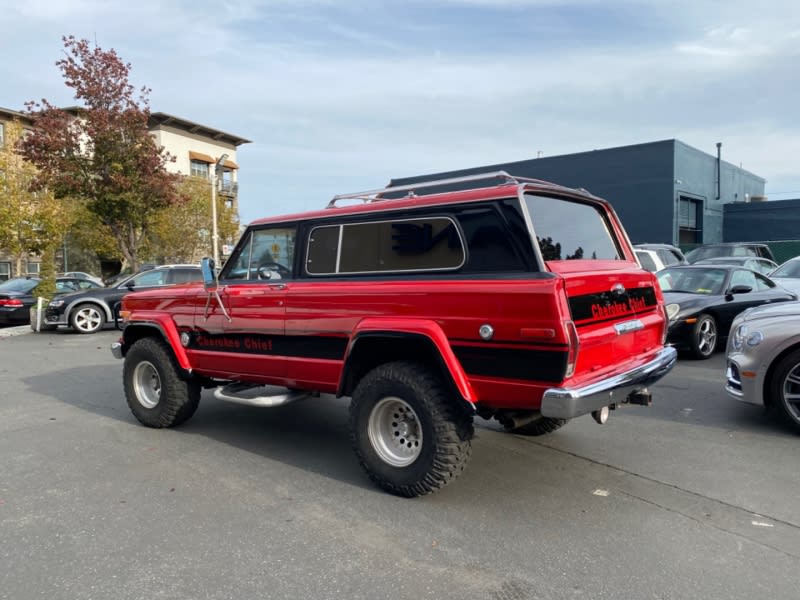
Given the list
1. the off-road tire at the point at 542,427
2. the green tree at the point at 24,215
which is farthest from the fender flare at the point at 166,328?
the green tree at the point at 24,215

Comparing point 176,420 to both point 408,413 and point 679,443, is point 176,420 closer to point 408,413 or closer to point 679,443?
point 408,413

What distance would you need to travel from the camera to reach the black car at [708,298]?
9016 millimetres

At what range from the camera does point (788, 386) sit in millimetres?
5309

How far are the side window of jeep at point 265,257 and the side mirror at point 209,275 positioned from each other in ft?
0.47

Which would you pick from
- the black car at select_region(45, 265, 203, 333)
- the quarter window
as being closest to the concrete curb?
the black car at select_region(45, 265, 203, 333)

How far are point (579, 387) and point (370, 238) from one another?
73.4 inches

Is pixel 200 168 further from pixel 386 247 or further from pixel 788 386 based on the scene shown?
pixel 788 386

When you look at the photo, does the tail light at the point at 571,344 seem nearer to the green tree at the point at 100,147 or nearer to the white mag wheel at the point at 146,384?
the white mag wheel at the point at 146,384

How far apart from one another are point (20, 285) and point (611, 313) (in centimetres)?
1772

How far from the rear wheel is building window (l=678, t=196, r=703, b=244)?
23.0 meters

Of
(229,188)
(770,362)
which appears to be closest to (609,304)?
(770,362)

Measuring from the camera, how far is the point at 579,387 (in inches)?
142

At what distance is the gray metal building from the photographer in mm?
28891

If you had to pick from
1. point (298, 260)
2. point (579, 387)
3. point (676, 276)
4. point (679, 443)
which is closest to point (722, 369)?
point (676, 276)
